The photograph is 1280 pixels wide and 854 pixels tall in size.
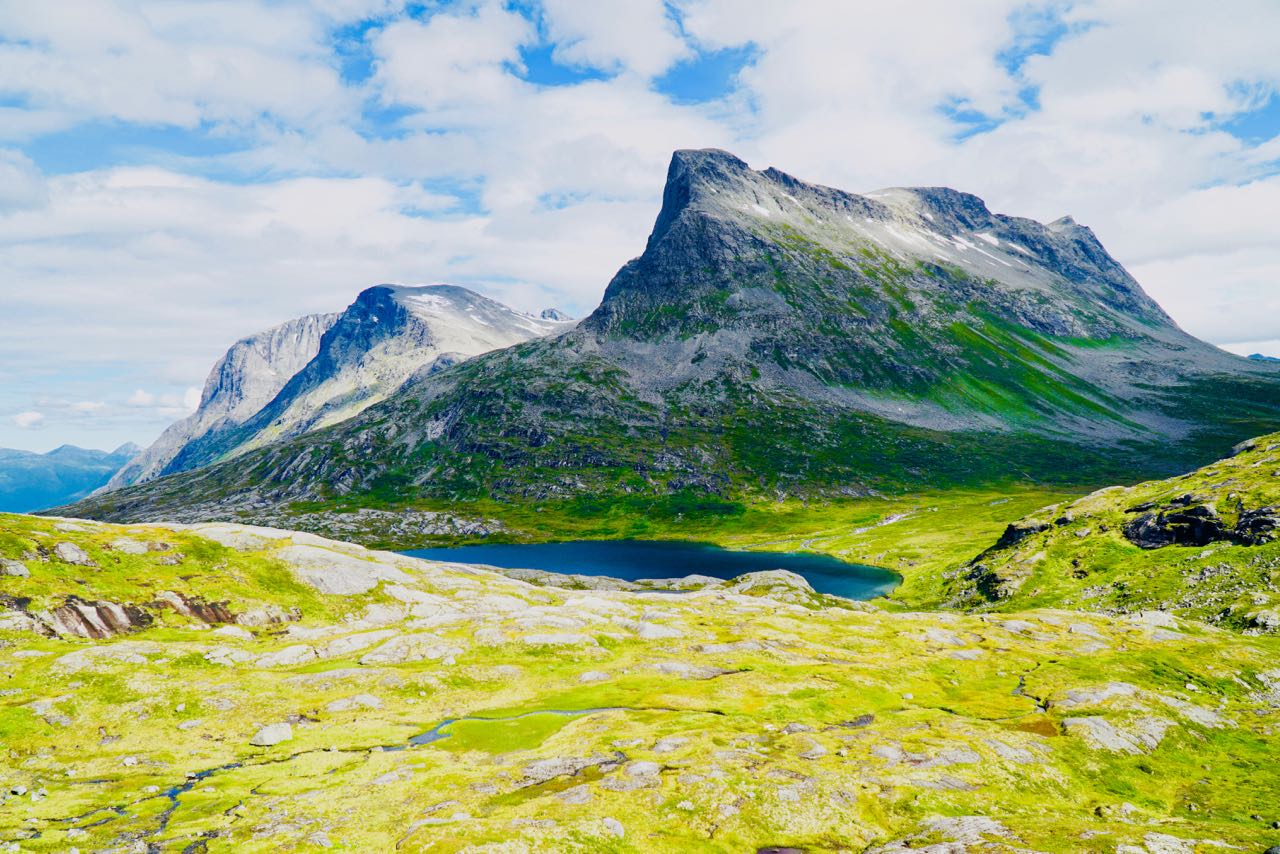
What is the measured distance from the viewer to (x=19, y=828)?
35406 mm

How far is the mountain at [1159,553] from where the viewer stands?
309 feet

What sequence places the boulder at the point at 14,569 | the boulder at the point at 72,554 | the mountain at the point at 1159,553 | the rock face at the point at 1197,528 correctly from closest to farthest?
the boulder at the point at 14,569
the boulder at the point at 72,554
the mountain at the point at 1159,553
the rock face at the point at 1197,528

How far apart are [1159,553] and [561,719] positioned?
11172 centimetres

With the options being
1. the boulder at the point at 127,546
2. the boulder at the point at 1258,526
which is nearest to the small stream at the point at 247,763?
the boulder at the point at 127,546

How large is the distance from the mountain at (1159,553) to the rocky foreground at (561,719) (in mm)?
12282

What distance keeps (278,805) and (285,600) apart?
49661mm

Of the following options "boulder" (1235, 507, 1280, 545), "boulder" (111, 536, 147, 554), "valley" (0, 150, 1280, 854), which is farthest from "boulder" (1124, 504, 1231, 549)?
"boulder" (111, 536, 147, 554)

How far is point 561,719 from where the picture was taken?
58.0m

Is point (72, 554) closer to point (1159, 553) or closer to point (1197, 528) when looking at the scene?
point (1159, 553)

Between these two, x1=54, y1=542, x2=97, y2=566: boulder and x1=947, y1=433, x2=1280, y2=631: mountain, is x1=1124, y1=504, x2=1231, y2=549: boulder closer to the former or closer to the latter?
x1=947, y1=433, x2=1280, y2=631: mountain

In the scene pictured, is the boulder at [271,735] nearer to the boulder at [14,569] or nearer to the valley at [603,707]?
the valley at [603,707]

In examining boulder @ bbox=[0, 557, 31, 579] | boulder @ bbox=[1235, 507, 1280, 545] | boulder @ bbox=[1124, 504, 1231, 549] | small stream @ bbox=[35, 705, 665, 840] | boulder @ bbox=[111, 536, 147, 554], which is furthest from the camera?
boulder @ bbox=[1124, 504, 1231, 549]

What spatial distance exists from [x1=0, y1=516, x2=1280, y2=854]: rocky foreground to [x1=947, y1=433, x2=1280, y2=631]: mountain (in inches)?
484

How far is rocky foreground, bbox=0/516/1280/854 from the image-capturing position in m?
37.5
